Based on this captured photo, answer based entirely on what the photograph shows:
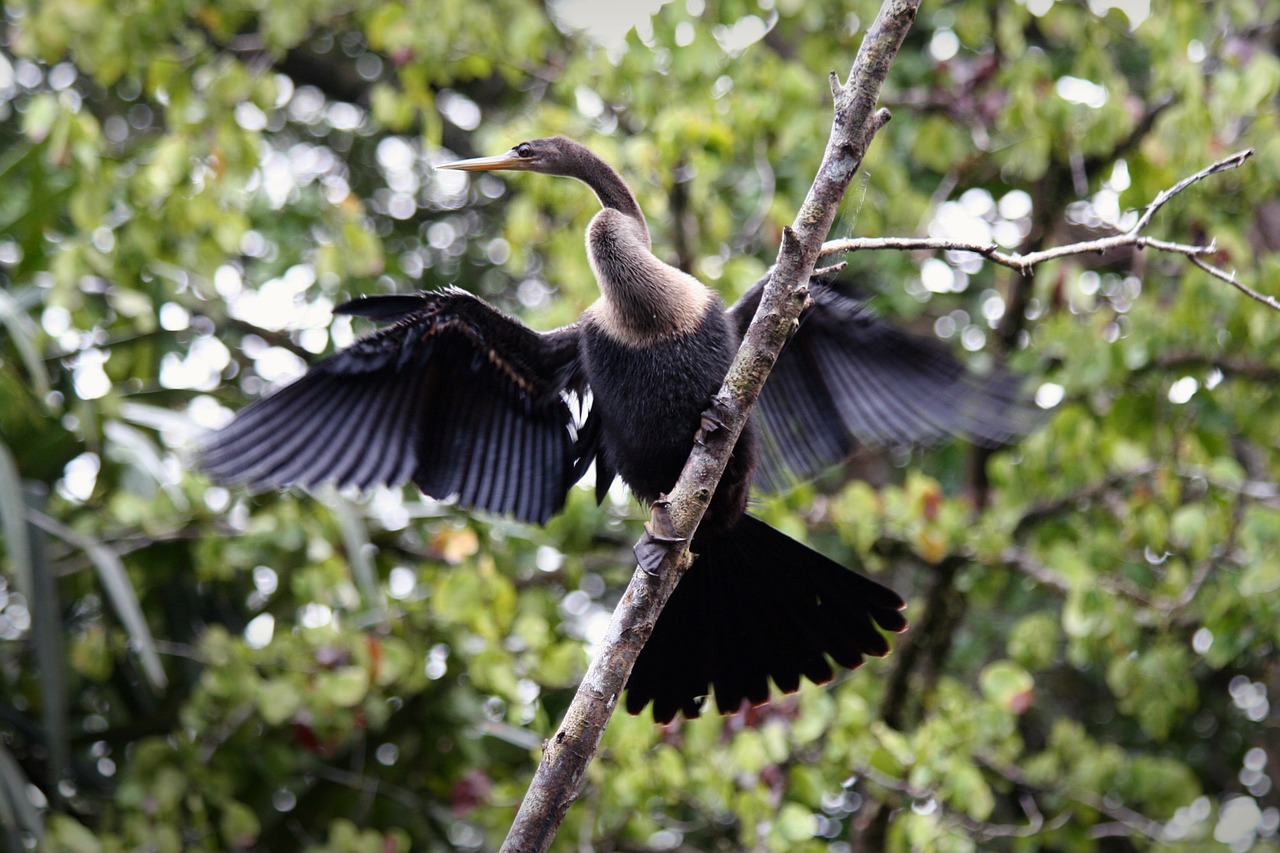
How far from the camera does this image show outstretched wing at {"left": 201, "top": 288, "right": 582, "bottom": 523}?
9.48 feet

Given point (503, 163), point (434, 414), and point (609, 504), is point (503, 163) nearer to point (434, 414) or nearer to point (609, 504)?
point (434, 414)

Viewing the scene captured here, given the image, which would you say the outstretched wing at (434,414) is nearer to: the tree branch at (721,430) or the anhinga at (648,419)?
the anhinga at (648,419)

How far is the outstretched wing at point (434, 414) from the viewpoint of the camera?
2891 millimetres

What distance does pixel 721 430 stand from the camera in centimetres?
206

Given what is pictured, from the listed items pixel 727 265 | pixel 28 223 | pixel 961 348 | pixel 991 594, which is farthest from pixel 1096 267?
pixel 28 223

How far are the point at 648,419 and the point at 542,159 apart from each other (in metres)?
0.82

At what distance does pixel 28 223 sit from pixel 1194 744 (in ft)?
15.8

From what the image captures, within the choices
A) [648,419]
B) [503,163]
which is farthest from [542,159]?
[648,419]

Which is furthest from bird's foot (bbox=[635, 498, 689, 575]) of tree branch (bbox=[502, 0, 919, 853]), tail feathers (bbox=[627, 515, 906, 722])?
tail feathers (bbox=[627, 515, 906, 722])

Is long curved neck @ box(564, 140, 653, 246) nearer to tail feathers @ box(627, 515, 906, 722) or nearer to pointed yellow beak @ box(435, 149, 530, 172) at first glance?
pointed yellow beak @ box(435, 149, 530, 172)

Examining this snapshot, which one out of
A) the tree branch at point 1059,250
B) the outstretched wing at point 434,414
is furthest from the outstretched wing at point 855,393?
the tree branch at point 1059,250

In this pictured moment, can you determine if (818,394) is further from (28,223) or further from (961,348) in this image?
(28,223)

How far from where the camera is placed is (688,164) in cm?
412

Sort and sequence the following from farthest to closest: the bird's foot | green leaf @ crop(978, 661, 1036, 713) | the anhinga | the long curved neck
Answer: green leaf @ crop(978, 661, 1036, 713), the long curved neck, the anhinga, the bird's foot
